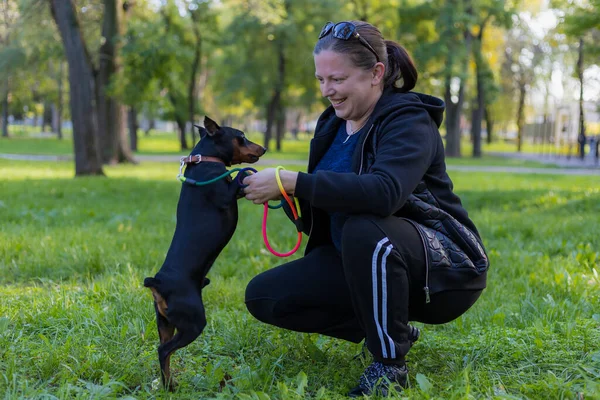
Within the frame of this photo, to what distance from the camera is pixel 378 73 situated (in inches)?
119

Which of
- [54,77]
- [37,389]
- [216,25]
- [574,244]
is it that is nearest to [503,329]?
[37,389]

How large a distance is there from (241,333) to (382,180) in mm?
1400

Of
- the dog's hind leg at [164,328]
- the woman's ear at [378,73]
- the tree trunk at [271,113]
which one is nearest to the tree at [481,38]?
the tree trunk at [271,113]

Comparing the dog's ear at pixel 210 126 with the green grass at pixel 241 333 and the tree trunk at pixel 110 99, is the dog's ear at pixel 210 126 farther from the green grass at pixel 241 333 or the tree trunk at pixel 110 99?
the tree trunk at pixel 110 99

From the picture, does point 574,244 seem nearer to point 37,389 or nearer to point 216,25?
point 37,389

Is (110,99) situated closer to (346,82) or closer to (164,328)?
(346,82)

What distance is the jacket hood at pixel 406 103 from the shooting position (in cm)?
292

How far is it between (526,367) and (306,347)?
3.60 ft

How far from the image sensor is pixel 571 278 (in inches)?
183

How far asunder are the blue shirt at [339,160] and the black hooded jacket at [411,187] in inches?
5.1

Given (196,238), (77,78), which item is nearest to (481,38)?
(77,78)

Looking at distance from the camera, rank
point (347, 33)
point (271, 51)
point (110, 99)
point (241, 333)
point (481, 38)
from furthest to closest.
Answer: point (271, 51) < point (481, 38) < point (110, 99) < point (241, 333) < point (347, 33)

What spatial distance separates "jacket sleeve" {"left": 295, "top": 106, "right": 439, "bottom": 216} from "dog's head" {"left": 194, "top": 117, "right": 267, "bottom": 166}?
0.35 metres

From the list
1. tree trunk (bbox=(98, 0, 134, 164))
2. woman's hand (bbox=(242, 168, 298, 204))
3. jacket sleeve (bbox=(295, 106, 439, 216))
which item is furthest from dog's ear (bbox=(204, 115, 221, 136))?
tree trunk (bbox=(98, 0, 134, 164))
